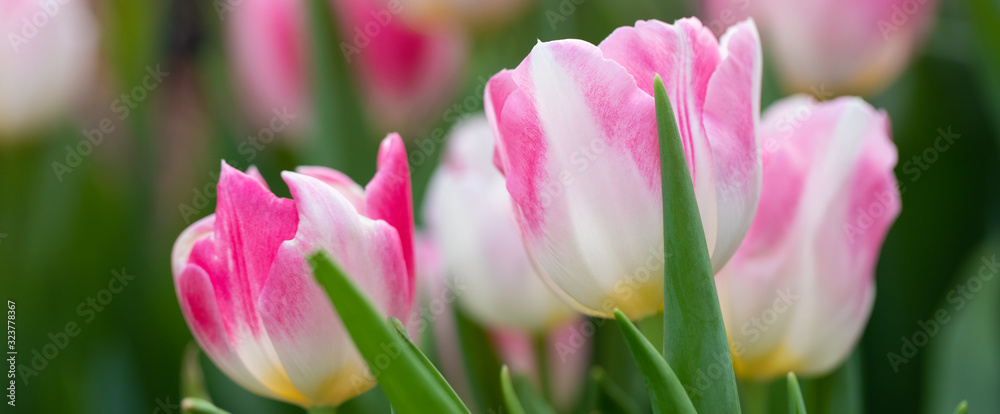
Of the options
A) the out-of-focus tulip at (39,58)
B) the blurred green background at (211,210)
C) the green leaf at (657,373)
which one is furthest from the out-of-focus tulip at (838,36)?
the out-of-focus tulip at (39,58)

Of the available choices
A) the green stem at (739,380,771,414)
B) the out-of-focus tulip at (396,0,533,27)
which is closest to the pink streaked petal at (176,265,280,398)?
the green stem at (739,380,771,414)

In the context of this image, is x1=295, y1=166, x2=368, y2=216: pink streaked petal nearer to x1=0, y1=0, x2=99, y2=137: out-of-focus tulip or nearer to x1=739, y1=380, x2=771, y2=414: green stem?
x1=739, y1=380, x2=771, y2=414: green stem

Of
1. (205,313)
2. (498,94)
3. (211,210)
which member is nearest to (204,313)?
(205,313)

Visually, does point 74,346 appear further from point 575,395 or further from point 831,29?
point 831,29

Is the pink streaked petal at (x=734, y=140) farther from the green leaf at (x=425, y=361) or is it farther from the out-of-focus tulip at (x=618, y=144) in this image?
the green leaf at (x=425, y=361)

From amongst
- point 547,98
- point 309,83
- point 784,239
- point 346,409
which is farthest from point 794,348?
point 309,83
